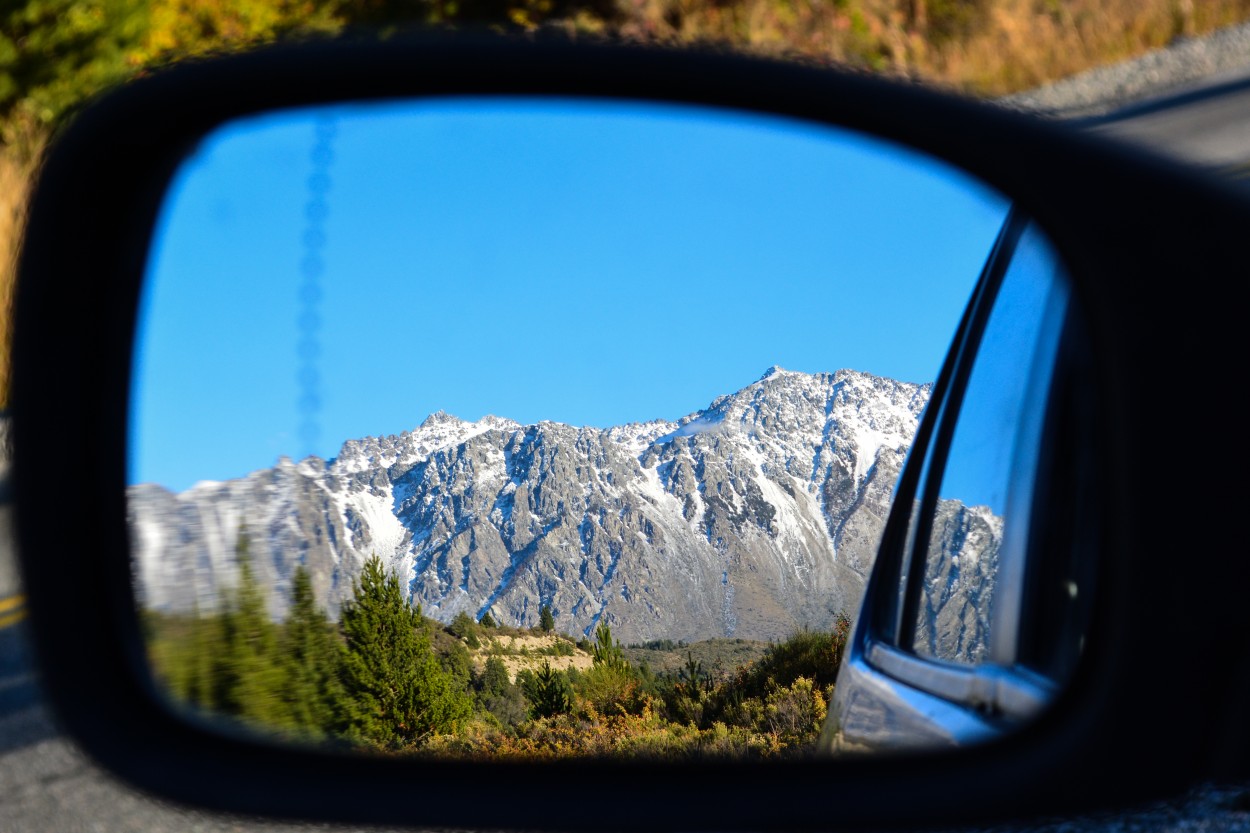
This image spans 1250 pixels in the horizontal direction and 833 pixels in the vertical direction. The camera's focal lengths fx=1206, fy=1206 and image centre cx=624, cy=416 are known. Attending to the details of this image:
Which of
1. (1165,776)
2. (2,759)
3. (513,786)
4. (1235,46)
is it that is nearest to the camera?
(1165,776)

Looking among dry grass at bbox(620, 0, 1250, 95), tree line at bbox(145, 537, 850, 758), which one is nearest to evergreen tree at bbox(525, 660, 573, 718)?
tree line at bbox(145, 537, 850, 758)

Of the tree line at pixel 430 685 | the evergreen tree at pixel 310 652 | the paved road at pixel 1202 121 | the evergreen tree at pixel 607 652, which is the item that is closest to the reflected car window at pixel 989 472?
the tree line at pixel 430 685

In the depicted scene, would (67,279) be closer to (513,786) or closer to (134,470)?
(134,470)

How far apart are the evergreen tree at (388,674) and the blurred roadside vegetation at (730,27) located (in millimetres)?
15387

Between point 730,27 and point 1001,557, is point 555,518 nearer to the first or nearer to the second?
point 1001,557

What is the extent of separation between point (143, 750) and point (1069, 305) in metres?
1.03

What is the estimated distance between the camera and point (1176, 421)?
85cm

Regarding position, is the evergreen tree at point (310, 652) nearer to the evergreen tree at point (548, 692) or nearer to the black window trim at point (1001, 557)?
the evergreen tree at point (548, 692)

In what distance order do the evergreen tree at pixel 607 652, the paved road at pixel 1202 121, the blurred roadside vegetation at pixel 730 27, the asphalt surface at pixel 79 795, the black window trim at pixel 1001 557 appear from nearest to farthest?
the black window trim at pixel 1001 557
the asphalt surface at pixel 79 795
the evergreen tree at pixel 607 652
the paved road at pixel 1202 121
the blurred roadside vegetation at pixel 730 27

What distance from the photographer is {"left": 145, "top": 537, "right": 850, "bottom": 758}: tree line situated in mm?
1354

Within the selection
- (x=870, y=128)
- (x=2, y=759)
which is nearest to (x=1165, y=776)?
(x=870, y=128)

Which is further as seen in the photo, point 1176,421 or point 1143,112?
point 1143,112

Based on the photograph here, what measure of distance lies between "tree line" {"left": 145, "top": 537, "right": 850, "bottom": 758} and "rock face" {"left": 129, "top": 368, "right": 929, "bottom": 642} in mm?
28

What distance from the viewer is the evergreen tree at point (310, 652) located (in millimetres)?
1372
